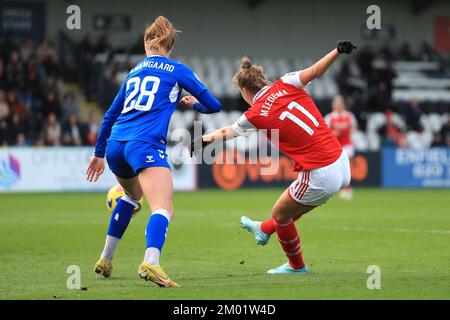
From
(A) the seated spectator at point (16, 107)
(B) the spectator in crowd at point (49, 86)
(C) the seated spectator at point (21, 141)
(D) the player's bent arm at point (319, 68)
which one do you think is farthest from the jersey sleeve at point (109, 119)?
(B) the spectator in crowd at point (49, 86)

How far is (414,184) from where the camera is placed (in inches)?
1112

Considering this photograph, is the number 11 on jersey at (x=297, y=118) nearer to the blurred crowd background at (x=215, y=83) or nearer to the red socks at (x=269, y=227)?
the red socks at (x=269, y=227)

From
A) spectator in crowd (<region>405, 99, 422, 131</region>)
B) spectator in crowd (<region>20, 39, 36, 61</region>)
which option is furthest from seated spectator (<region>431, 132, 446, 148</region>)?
spectator in crowd (<region>20, 39, 36, 61</region>)

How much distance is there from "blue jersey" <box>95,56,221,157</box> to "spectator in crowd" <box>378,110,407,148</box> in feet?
73.5

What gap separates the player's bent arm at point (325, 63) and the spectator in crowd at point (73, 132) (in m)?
17.6

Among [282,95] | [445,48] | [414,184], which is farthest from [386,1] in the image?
[282,95]

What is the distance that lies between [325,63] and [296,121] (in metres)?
0.66

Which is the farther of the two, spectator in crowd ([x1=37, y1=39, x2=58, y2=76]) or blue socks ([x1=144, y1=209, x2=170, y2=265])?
spectator in crowd ([x1=37, y1=39, x2=58, y2=76])

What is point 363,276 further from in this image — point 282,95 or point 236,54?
point 236,54

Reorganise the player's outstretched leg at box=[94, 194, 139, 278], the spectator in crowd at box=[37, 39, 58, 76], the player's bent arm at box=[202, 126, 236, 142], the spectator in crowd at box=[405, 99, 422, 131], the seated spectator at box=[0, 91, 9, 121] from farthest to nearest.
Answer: the spectator in crowd at box=[405, 99, 422, 131] < the spectator in crowd at box=[37, 39, 58, 76] < the seated spectator at box=[0, 91, 9, 121] < the player's outstretched leg at box=[94, 194, 139, 278] < the player's bent arm at box=[202, 126, 236, 142]

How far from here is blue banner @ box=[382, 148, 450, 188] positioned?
28.1 metres

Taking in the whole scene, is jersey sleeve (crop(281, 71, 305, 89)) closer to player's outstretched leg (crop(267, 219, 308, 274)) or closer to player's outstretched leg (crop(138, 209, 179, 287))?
player's outstretched leg (crop(267, 219, 308, 274))
